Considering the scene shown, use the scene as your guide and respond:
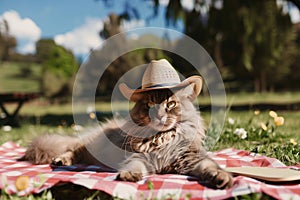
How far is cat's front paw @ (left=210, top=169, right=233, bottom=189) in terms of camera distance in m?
1.72

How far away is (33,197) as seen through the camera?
5.44ft

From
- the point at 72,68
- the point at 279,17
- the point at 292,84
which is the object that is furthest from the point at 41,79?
the point at 292,84

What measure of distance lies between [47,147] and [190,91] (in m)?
1.11

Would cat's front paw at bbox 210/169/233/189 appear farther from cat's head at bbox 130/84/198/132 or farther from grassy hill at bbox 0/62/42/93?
grassy hill at bbox 0/62/42/93

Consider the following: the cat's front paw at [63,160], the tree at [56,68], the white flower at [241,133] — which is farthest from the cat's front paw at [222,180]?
the tree at [56,68]

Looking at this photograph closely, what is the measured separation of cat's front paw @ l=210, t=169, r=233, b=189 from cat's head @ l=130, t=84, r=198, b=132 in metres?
0.44

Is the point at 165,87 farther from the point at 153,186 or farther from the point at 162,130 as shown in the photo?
the point at 153,186

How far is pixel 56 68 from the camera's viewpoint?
1551cm

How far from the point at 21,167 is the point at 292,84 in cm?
1850

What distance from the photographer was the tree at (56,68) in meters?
14.8

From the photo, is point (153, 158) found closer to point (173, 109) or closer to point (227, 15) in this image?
Answer: point (173, 109)

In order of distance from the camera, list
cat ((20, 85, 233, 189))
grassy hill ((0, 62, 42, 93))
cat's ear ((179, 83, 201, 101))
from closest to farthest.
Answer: cat ((20, 85, 233, 189)) → cat's ear ((179, 83, 201, 101)) → grassy hill ((0, 62, 42, 93))

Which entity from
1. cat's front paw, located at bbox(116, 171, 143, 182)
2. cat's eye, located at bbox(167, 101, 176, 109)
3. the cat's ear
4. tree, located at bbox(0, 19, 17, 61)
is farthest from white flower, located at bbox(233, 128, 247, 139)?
tree, located at bbox(0, 19, 17, 61)

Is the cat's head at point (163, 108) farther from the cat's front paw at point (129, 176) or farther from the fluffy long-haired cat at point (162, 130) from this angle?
the cat's front paw at point (129, 176)
